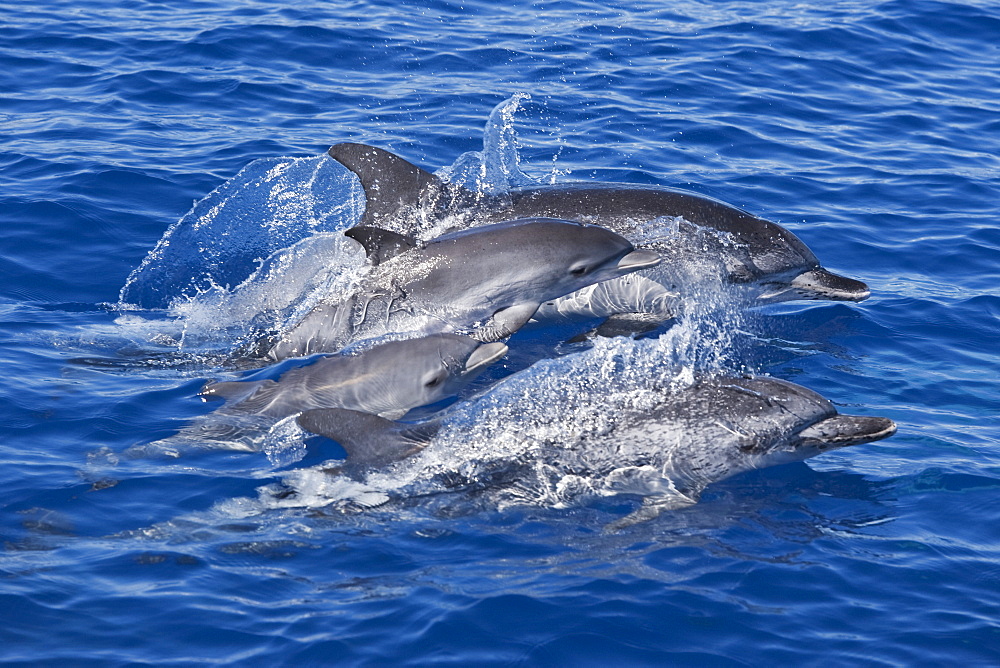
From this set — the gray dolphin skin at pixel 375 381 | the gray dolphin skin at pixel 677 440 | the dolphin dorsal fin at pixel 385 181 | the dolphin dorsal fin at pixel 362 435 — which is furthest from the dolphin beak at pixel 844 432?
the dolphin dorsal fin at pixel 385 181

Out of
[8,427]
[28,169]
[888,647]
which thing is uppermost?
[28,169]

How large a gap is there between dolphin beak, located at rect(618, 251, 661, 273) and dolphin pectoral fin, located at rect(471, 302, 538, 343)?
94cm

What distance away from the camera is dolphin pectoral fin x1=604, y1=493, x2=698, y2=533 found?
23.5ft

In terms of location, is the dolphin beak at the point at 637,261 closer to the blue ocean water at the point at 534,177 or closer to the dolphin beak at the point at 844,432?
the blue ocean water at the point at 534,177

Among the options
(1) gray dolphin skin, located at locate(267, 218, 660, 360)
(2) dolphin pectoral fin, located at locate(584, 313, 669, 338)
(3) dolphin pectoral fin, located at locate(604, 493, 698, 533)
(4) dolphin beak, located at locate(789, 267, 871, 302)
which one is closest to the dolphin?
(1) gray dolphin skin, located at locate(267, 218, 660, 360)

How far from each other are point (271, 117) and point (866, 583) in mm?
10331

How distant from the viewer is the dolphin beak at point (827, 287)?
10516 millimetres

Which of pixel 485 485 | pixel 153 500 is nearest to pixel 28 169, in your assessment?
pixel 153 500

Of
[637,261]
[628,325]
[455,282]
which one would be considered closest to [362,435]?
[455,282]

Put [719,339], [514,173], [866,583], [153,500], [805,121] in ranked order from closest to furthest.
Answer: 1. [866,583]
2. [153,500]
3. [719,339]
4. [514,173]
5. [805,121]

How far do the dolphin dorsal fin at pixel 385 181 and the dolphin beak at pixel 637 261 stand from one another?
185 cm

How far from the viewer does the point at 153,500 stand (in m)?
7.31

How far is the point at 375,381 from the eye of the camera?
8312 mm

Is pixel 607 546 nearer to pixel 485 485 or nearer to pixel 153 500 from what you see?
pixel 485 485
